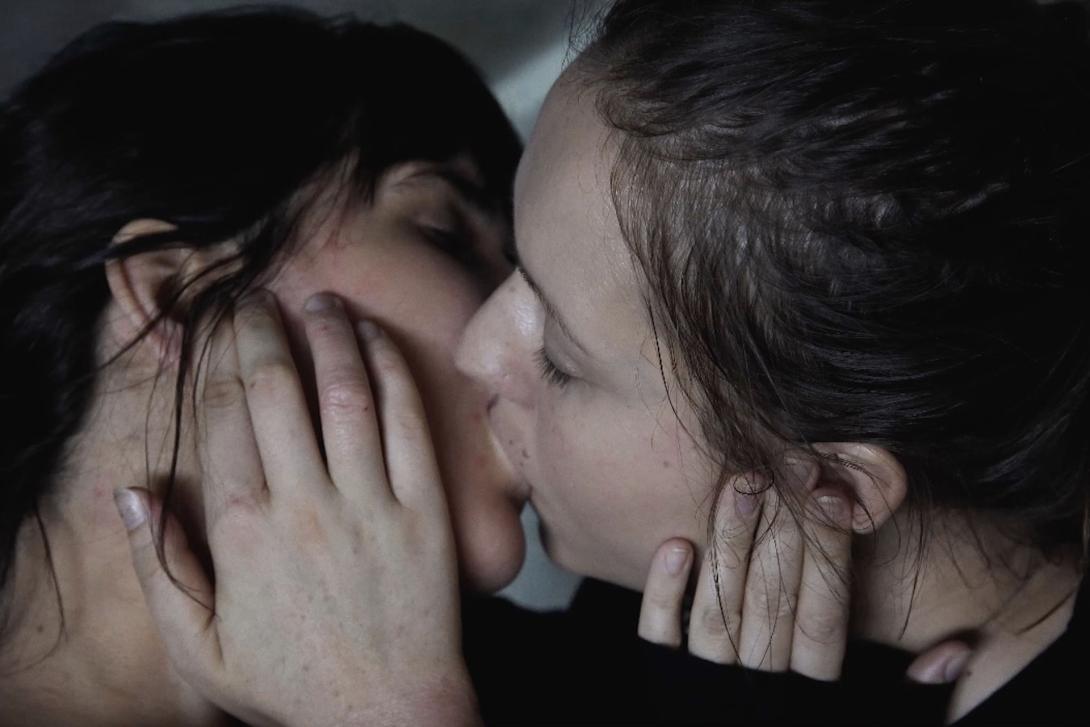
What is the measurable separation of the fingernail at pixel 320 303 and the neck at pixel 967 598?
0.52 meters

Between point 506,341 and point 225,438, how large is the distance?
0.25m

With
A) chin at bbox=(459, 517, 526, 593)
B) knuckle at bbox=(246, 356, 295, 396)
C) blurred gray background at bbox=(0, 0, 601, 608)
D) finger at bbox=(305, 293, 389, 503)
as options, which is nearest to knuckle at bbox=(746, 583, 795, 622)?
chin at bbox=(459, 517, 526, 593)

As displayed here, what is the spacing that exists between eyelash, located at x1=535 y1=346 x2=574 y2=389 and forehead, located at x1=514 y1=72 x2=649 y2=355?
7 cm

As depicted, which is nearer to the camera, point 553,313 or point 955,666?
point 553,313

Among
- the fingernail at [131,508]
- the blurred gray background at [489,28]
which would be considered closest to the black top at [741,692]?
the blurred gray background at [489,28]

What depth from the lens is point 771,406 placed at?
2.48ft

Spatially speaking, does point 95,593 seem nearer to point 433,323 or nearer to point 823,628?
point 433,323

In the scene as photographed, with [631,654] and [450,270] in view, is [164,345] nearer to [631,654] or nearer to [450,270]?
[450,270]

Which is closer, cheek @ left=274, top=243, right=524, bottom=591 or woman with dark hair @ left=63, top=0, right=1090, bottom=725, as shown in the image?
woman with dark hair @ left=63, top=0, right=1090, bottom=725

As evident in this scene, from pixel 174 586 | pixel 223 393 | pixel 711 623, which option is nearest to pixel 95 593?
pixel 174 586

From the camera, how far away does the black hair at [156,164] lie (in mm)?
927

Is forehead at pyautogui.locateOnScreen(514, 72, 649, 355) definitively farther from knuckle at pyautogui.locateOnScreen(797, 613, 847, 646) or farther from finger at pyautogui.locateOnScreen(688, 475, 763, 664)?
knuckle at pyautogui.locateOnScreen(797, 613, 847, 646)

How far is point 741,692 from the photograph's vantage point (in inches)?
36.3

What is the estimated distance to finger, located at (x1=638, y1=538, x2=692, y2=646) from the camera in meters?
0.88
